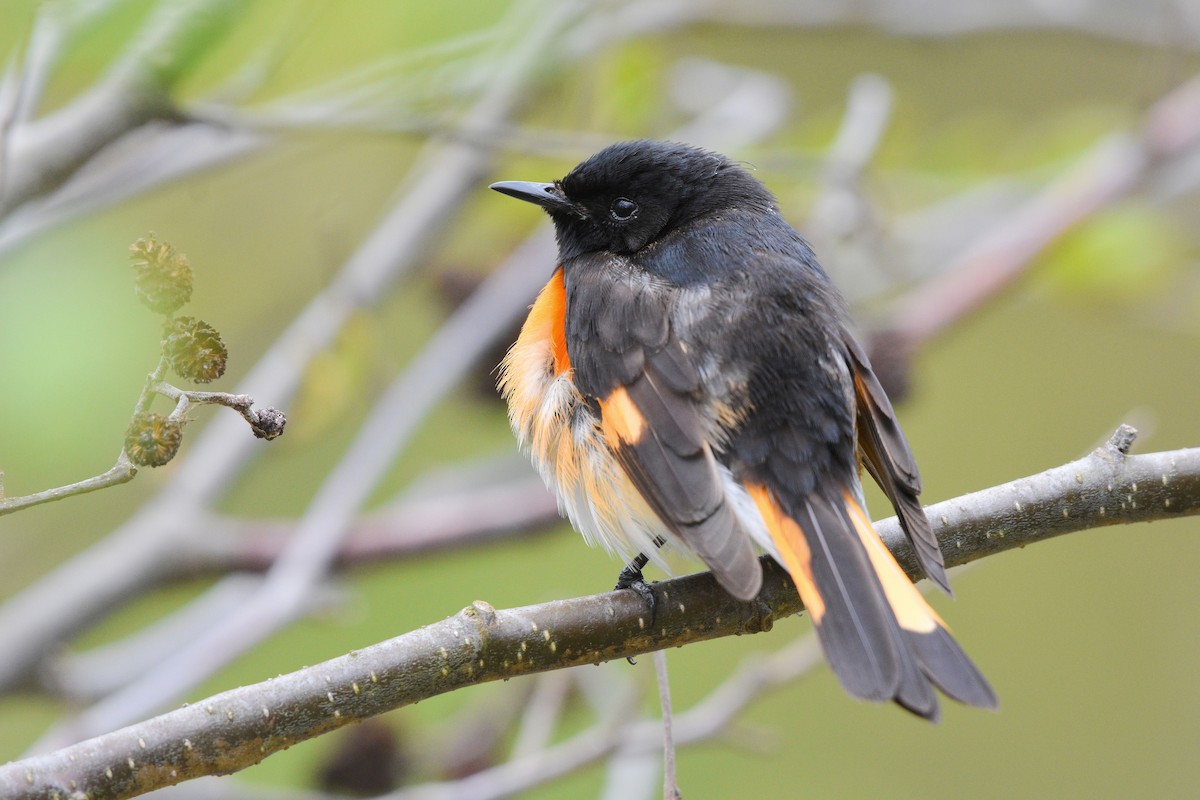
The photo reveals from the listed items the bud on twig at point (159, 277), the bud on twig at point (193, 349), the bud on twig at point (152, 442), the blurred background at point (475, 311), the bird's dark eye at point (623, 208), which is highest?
the bud on twig at point (159, 277)

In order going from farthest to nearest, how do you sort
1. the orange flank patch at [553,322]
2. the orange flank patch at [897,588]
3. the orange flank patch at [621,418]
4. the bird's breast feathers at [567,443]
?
the orange flank patch at [553,322] → the bird's breast feathers at [567,443] → the orange flank patch at [621,418] → the orange flank patch at [897,588]

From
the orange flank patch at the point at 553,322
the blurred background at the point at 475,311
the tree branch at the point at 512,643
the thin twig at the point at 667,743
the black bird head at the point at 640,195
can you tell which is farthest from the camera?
the black bird head at the point at 640,195

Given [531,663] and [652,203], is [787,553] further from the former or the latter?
[652,203]

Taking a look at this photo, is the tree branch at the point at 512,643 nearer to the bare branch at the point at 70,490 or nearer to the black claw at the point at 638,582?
the black claw at the point at 638,582

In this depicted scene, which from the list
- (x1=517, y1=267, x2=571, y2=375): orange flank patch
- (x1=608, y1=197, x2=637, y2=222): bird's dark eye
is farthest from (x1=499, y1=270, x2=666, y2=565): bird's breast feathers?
(x1=608, y1=197, x2=637, y2=222): bird's dark eye

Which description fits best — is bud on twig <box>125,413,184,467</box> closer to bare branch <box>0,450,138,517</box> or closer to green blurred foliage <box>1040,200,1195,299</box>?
bare branch <box>0,450,138,517</box>

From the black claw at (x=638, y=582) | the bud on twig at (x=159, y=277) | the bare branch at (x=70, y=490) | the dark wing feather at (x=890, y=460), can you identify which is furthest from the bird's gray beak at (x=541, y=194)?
the bare branch at (x=70, y=490)

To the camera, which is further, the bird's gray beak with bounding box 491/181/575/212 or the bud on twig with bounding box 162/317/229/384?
the bird's gray beak with bounding box 491/181/575/212

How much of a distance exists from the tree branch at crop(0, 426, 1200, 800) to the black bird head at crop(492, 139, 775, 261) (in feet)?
2.96

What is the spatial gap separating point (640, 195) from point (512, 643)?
1367 mm

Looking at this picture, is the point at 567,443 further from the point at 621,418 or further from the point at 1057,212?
the point at 1057,212

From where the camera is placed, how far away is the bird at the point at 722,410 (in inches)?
74.0

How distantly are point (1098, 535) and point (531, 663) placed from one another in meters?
6.21

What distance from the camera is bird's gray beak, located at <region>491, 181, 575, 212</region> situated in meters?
2.83
